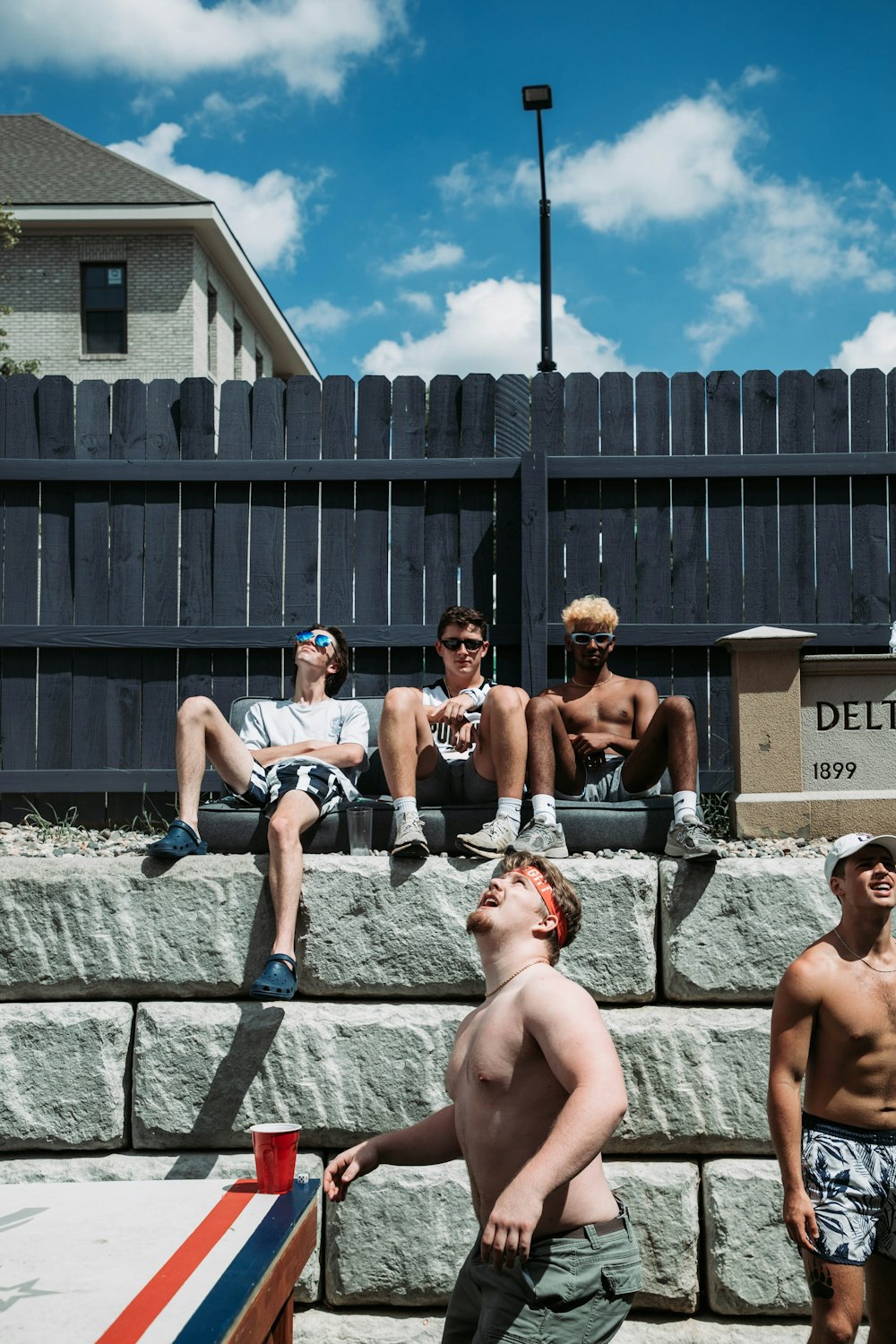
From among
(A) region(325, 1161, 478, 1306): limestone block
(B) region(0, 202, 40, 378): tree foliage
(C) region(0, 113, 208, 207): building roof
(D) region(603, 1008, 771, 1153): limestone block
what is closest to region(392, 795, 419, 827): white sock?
(D) region(603, 1008, 771, 1153): limestone block

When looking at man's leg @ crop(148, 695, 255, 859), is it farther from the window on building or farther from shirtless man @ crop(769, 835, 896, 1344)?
the window on building

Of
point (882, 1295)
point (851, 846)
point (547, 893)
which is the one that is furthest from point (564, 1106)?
point (882, 1295)

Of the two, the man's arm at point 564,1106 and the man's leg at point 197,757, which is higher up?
the man's leg at point 197,757

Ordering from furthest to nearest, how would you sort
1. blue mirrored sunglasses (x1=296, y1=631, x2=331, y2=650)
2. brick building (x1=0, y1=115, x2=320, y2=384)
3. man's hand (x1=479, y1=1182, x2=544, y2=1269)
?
brick building (x1=0, y1=115, x2=320, y2=384) → blue mirrored sunglasses (x1=296, y1=631, x2=331, y2=650) → man's hand (x1=479, y1=1182, x2=544, y2=1269)

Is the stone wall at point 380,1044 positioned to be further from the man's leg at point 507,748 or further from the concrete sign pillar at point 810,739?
the concrete sign pillar at point 810,739

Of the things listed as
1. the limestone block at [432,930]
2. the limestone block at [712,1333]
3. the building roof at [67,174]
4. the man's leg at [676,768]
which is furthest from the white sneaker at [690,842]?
the building roof at [67,174]

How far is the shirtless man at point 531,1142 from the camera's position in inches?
90.1

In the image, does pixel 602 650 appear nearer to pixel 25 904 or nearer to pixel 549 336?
pixel 25 904

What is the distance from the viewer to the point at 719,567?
5969 mm

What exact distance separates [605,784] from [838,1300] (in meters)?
2.26

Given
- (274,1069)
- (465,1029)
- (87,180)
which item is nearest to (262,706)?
(274,1069)

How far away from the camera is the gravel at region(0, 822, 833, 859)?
14.7ft

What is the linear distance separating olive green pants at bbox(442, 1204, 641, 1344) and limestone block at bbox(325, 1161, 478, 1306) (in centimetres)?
159

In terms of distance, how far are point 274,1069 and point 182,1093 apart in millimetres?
325
